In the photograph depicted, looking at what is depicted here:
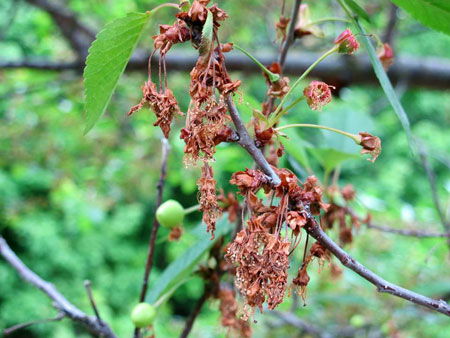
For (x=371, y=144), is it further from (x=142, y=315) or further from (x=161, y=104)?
(x=142, y=315)

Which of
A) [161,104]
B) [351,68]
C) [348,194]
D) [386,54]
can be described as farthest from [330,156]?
[351,68]

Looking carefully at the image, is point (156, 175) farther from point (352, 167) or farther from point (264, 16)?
point (352, 167)

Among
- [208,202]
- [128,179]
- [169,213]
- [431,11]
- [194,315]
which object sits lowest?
[128,179]

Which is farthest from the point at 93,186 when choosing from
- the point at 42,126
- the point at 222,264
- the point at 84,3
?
A: the point at 222,264

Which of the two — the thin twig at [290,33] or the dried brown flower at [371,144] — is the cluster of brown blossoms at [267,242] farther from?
the thin twig at [290,33]

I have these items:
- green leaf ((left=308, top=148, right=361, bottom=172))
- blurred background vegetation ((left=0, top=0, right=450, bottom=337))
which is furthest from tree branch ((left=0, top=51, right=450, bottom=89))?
green leaf ((left=308, top=148, right=361, bottom=172))
